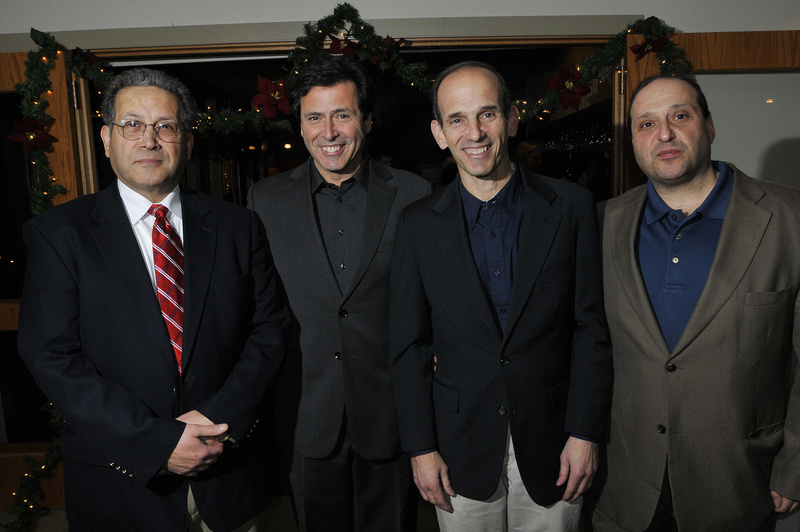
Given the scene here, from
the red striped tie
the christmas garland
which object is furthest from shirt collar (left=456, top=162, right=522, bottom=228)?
the christmas garland

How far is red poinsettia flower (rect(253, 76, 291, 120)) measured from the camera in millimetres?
2976

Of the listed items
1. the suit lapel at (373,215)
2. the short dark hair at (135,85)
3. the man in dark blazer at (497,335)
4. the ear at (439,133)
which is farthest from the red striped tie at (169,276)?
the ear at (439,133)

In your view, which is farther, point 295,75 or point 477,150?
point 295,75

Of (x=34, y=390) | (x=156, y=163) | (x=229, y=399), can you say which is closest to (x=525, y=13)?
(x=156, y=163)

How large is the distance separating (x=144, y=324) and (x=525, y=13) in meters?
2.69

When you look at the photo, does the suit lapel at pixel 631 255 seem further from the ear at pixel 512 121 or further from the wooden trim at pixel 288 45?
the wooden trim at pixel 288 45

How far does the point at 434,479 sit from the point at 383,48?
2309 mm

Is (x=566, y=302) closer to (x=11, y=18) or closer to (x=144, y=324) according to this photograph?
(x=144, y=324)

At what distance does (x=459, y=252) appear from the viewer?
1.60m

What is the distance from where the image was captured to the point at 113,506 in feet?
4.98

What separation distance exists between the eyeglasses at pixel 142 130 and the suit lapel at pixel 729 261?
1638 millimetres

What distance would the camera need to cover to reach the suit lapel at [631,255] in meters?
1.56

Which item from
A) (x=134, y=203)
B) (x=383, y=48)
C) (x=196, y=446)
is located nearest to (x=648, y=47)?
(x=383, y=48)

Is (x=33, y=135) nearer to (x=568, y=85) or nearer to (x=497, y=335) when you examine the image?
(x=497, y=335)
